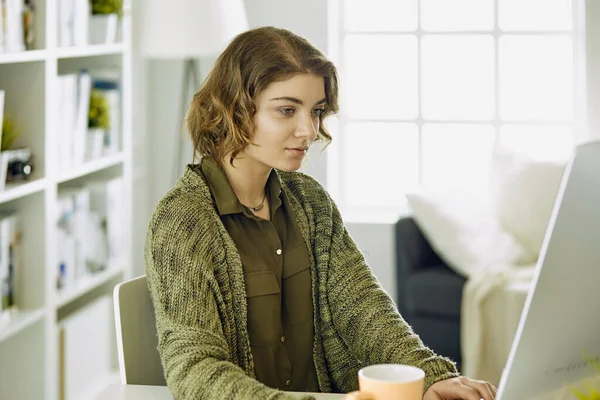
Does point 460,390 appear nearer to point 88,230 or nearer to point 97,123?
point 88,230

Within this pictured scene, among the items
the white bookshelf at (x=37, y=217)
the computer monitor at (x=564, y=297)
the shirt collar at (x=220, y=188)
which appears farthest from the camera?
the white bookshelf at (x=37, y=217)

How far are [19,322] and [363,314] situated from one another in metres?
1.48

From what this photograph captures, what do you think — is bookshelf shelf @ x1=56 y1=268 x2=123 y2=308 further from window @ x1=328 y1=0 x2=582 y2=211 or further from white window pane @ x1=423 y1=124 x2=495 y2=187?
white window pane @ x1=423 y1=124 x2=495 y2=187

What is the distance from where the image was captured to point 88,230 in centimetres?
324

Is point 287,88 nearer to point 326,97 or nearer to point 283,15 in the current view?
point 326,97

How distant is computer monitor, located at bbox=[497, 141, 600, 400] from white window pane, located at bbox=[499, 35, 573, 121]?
10.3ft

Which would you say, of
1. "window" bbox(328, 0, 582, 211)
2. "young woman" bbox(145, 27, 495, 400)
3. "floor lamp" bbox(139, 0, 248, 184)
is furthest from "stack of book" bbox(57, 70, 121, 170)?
"young woman" bbox(145, 27, 495, 400)

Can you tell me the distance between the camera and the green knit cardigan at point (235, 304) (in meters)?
1.26

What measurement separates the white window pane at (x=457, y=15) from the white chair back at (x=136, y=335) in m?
2.83

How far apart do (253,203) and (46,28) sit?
1476 millimetres

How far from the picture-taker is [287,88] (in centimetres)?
155

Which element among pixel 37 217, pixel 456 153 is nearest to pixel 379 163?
pixel 456 153

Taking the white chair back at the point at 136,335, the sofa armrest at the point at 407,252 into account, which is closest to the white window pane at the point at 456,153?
the sofa armrest at the point at 407,252

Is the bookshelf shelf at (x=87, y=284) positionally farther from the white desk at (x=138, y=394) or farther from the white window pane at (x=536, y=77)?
the white window pane at (x=536, y=77)
